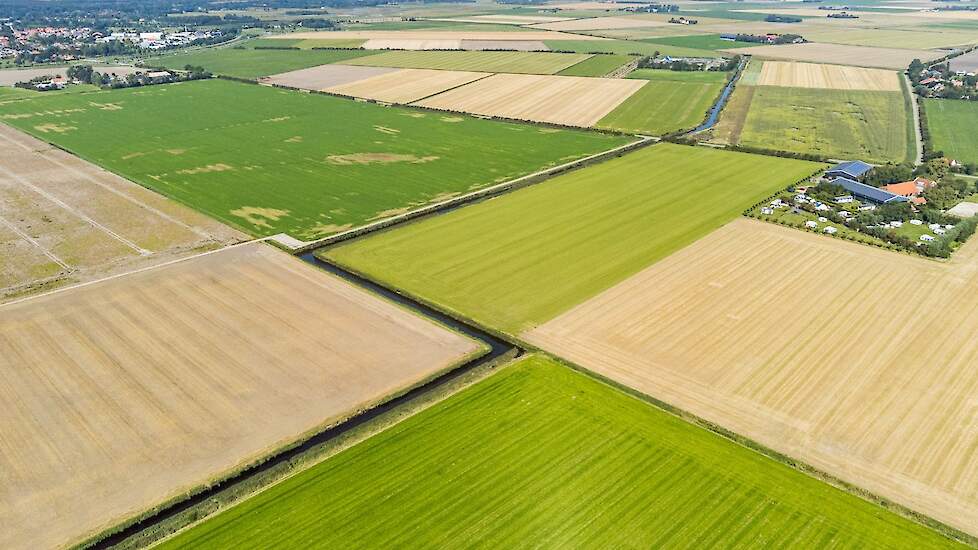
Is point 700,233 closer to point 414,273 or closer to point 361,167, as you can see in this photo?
point 414,273

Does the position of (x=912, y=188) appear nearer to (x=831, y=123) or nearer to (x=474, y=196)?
(x=831, y=123)

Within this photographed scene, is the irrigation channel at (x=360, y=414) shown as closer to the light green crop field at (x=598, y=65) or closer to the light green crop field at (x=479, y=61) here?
the light green crop field at (x=598, y=65)

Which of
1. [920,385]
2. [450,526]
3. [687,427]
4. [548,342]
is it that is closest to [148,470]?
[450,526]

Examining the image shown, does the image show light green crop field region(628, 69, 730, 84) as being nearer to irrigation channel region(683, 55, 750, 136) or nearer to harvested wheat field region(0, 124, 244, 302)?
→ irrigation channel region(683, 55, 750, 136)

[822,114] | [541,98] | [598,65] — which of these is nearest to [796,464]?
[822,114]

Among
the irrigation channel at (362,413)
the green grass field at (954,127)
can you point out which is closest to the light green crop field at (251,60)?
the irrigation channel at (362,413)
